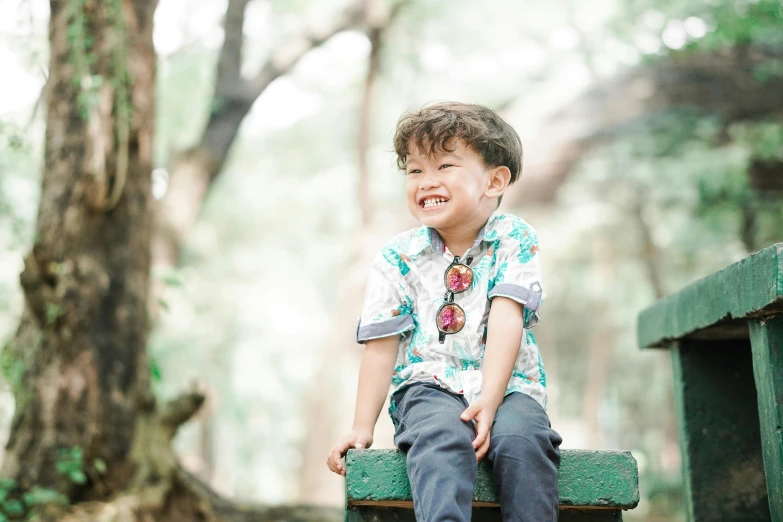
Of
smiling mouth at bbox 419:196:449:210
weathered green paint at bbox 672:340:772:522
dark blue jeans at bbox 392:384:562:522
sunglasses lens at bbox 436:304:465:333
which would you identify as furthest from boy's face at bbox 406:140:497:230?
weathered green paint at bbox 672:340:772:522

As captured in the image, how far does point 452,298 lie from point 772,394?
3.08 feet

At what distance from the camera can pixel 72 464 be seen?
13.1ft

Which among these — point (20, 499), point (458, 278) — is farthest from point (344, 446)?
point (20, 499)

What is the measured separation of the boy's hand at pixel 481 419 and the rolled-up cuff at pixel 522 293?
1.07ft

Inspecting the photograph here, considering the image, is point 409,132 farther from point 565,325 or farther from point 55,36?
point 565,325

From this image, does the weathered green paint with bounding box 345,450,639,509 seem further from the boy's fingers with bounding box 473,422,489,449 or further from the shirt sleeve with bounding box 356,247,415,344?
the shirt sleeve with bounding box 356,247,415,344

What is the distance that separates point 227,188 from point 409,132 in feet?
40.1

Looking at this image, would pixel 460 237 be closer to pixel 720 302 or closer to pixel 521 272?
pixel 521 272

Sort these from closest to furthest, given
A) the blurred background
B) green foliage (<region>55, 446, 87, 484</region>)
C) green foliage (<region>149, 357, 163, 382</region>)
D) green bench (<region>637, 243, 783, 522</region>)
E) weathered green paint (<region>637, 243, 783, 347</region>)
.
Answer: weathered green paint (<region>637, 243, 783, 347</region>), green bench (<region>637, 243, 783, 522</region>), green foliage (<region>55, 446, 87, 484</region>), green foliage (<region>149, 357, 163, 382</region>), the blurred background

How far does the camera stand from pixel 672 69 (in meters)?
8.48

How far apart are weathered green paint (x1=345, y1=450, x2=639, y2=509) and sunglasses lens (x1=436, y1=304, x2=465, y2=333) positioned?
1.47 feet

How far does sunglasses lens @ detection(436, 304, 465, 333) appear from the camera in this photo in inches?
99.3

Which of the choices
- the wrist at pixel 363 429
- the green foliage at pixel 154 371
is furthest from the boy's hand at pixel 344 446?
the green foliage at pixel 154 371

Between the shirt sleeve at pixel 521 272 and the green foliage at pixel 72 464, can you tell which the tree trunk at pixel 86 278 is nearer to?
the green foliage at pixel 72 464
